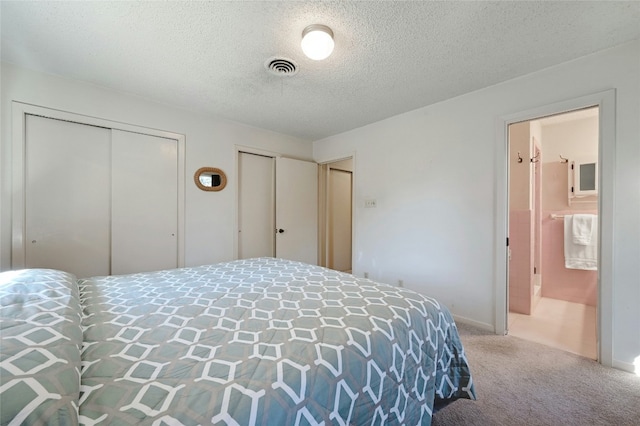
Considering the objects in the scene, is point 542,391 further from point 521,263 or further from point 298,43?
point 298,43

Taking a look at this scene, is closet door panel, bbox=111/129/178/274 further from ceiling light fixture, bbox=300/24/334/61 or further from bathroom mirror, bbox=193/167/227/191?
ceiling light fixture, bbox=300/24/334/61

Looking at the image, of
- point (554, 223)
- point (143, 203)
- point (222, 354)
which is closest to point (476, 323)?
point (554, 223)

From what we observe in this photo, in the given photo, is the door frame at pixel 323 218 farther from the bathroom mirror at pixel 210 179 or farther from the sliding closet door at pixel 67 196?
the sliding closet door at pixel 67 196

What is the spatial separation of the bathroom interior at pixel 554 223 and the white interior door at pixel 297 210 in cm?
272

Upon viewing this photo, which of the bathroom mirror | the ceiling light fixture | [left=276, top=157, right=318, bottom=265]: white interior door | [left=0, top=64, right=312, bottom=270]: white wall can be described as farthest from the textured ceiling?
[left=276, top=157, right=318, bottom=265]: white interior door

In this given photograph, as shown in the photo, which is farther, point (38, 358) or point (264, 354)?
point (264, 354)

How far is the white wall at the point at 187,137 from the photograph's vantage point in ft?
7.37

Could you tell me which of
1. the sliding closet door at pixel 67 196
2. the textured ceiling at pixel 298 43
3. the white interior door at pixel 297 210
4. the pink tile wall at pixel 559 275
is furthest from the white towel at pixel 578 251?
the sliding closet door at pixel 67 196

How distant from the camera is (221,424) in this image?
657mm

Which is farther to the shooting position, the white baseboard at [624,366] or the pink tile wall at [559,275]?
the pink tile wall at [559,275]

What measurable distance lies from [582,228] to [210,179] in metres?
4.81

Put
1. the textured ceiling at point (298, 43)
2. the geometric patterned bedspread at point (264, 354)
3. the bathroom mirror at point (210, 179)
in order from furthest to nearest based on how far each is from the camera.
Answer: the bathroom mirror at point (210, 179) → the textured ceiling at point (298, 43) → the geometric patterned bedspread at point (264, 354)

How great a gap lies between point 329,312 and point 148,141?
291 centimetres

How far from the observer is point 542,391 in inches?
66.7
